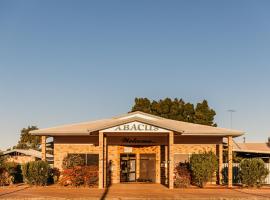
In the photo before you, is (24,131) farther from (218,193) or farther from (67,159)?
(218,193)

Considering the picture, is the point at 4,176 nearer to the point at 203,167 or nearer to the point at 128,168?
the point at 128,168

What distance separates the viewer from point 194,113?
2884 inches

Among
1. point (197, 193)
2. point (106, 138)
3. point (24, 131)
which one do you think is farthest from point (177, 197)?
point (24, 131)

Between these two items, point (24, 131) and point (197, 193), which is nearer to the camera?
point (197, 193)

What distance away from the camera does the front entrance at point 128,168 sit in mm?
33219

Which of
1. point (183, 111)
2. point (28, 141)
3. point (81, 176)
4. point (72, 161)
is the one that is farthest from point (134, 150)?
point (28, 141)

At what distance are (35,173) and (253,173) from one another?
1274cm

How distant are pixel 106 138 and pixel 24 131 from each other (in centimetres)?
8272

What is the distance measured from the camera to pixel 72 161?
31547 millimetres

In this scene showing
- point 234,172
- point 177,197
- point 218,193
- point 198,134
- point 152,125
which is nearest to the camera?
point 177,197

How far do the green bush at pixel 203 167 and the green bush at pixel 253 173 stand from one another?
5.87 feet

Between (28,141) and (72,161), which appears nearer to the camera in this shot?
(72,161)

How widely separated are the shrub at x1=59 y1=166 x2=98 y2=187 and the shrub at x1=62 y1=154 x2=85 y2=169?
1.92 meters

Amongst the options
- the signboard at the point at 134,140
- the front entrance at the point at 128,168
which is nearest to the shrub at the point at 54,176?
the signboard at the point at 134,140
